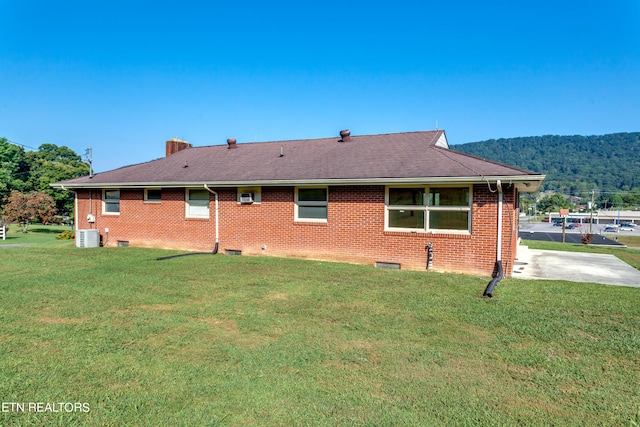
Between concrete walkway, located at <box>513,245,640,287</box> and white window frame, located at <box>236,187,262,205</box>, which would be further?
white window frame, located at <box>236,187,262,205</box>

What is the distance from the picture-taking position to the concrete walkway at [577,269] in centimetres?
918

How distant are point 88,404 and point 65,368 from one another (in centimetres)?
89

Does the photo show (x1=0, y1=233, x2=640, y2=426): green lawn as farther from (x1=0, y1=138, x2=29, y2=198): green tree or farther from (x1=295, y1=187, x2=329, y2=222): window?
(x1=0, y1=138, x2=29, y2=198): green tree

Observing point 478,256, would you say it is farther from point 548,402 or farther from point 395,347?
point 548,402

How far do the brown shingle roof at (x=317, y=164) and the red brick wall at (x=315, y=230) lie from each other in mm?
466

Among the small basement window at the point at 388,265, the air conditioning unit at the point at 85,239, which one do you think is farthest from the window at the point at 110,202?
the small basement window at the point at 388,265

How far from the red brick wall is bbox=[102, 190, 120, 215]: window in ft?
0.69

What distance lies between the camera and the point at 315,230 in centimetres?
1173

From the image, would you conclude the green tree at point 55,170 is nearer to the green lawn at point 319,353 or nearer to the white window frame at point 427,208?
the white window frame at point 427,208

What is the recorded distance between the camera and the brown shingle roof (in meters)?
10.4

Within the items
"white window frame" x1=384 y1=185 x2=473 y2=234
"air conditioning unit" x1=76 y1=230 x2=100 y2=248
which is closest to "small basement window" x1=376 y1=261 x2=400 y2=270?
"white window frame" x1=384 y1=185 x2=473 y2=234

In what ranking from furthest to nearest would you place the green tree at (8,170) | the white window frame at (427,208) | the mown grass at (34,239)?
the green tree at (8,170)
the mown grass at (34,239)
the white window frame at (427,208)

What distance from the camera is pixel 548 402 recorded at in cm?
339

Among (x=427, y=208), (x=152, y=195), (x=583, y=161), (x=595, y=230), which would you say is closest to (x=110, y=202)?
(x=152, y=195)
